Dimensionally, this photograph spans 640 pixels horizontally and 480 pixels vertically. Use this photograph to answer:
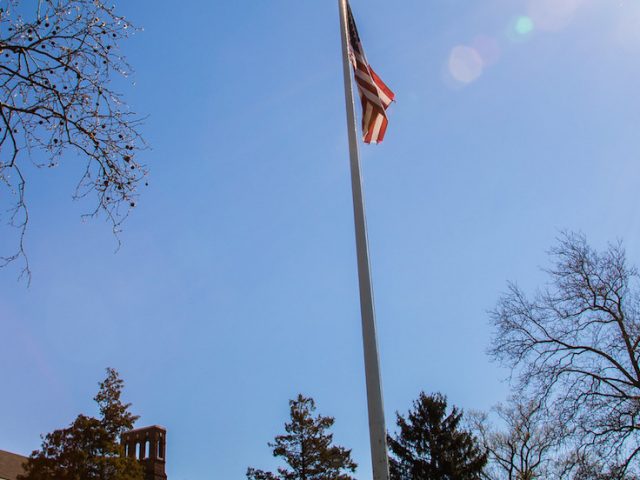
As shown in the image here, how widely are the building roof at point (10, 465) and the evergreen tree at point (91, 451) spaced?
1999 centimetres

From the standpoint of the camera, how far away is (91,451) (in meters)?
21.3

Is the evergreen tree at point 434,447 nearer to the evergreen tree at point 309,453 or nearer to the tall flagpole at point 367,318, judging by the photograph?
the evergreen tree at point 309,453

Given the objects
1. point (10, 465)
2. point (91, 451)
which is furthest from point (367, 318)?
point (10, 465)

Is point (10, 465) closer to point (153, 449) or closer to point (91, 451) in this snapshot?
point (153, 449)

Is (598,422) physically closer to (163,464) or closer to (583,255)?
(583,255)

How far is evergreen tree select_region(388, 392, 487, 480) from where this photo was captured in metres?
31.6

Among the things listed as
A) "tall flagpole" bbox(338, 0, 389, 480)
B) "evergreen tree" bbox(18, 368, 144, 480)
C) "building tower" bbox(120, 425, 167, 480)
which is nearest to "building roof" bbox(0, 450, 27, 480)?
"building tower" bbox(120, 425, 167, 480)

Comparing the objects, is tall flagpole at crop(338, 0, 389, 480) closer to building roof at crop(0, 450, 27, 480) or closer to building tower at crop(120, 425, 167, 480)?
building tower at crop(120, 425, 167, 480)

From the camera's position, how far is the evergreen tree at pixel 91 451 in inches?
824

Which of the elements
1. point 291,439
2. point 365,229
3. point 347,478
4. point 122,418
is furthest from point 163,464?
point 365,229

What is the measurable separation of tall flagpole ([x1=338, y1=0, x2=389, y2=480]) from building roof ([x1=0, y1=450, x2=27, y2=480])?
38563mm

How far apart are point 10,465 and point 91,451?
24.8 m

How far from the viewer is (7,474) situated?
3916 centimetres

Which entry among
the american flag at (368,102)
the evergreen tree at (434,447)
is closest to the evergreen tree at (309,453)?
the evergreen tree at (434,447)
